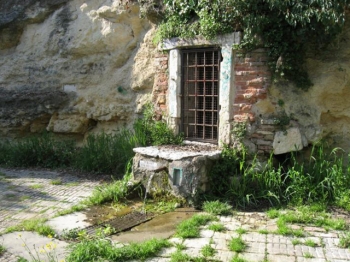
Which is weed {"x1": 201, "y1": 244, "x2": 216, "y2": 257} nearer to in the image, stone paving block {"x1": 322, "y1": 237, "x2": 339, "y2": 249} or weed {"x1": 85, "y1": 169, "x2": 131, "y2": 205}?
stone paving block {"x1": 322, "y1": 237, "x2": 339, "y2": 249}

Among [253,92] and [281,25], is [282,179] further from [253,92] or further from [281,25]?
[281,25]

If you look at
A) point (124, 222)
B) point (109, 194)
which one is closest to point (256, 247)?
point (124, 222)

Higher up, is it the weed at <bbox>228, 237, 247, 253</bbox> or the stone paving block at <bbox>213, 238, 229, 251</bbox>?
the weed at <bbox>228, 237, 247, 253</bbox>

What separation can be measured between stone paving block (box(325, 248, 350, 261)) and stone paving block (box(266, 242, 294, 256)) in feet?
1.17

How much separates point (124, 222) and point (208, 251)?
4.73 ft

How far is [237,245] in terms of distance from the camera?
4.23 metres

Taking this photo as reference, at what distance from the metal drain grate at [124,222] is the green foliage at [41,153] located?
3.37m

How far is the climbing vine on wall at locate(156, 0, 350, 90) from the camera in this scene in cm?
564

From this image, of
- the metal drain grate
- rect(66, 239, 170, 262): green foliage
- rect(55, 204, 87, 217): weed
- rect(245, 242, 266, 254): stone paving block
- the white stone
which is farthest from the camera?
the white stone

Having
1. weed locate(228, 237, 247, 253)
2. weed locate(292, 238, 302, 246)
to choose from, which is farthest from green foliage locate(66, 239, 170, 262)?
weed locate(292, 238, 302, 246)

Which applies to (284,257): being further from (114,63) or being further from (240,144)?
(114,63)

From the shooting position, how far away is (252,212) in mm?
5445

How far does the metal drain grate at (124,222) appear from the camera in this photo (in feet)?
16.2

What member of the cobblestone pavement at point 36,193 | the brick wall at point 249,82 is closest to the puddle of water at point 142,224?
the cobblestone pavement at point 36,193
